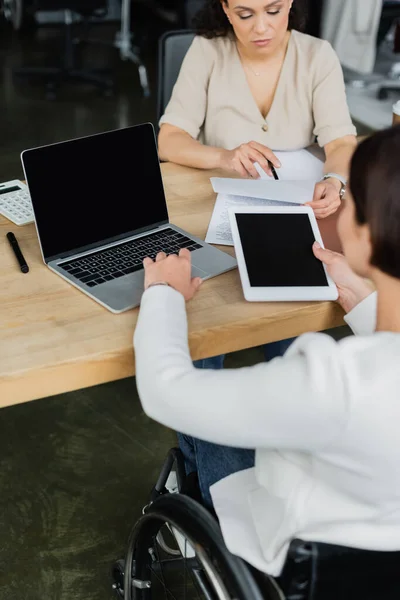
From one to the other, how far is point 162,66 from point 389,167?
58.7 inches

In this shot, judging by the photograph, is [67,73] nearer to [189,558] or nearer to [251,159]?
[251,159]

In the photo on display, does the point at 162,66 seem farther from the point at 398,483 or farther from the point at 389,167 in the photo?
the point at 398,483

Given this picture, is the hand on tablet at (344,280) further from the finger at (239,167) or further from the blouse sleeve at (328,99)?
the blouse sleeve at (328,99)

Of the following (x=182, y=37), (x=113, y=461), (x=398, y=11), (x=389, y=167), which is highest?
(x=389, y=167)

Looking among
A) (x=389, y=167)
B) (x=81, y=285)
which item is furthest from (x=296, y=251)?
(x=389, y=167)

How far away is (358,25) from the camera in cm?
408

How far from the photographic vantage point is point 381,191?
2.98 feet

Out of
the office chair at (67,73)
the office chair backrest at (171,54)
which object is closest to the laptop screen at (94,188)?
the office chair backrest at (171,54)

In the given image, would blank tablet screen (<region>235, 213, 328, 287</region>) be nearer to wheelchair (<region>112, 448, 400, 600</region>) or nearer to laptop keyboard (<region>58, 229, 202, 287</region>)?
laptop keyboard (<region>58, 229, 202, 287</region>)

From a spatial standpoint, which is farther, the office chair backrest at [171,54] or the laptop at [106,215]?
the office chair backrest at [171,54]

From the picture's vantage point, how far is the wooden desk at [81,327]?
1164 millimetres

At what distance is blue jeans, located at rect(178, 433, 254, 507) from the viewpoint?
1250 millimetres

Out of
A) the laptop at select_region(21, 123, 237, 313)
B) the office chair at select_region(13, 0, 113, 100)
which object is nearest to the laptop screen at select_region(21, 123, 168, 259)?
the laptop at select_region(21, 123, 237, 313)

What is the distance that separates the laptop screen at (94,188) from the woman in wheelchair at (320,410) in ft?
1.25
